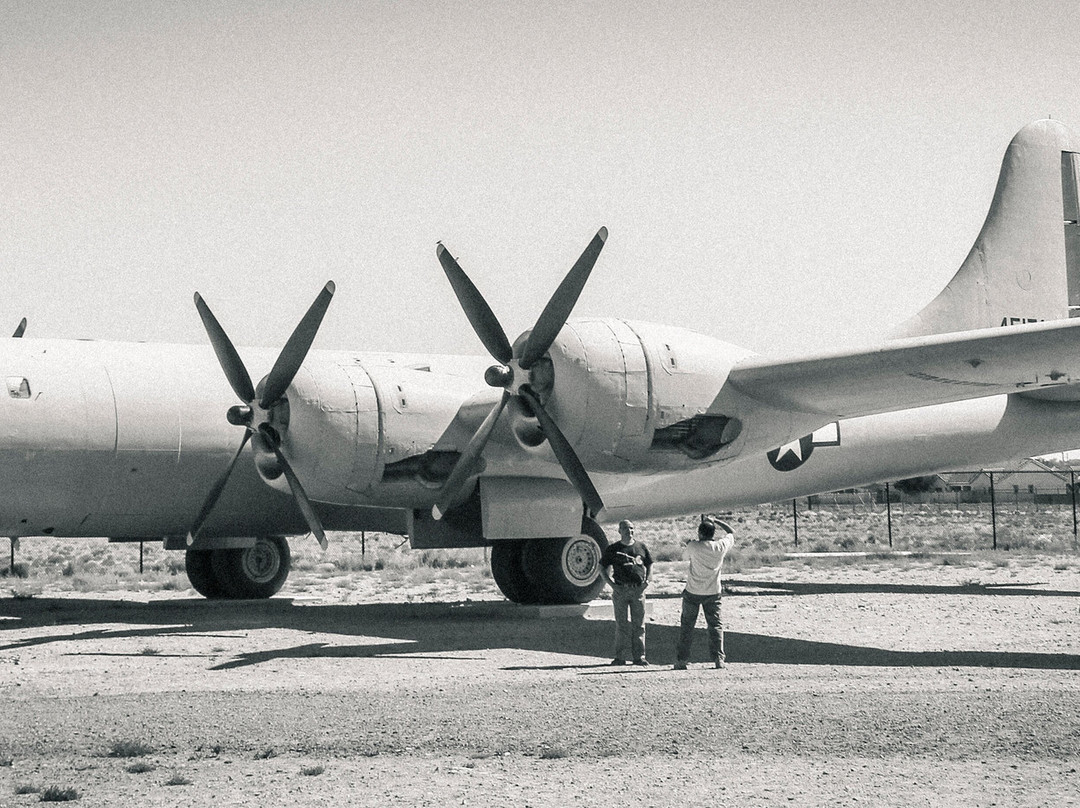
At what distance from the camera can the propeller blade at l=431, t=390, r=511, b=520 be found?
15.5 m

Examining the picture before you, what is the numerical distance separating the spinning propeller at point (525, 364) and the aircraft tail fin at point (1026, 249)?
903cm

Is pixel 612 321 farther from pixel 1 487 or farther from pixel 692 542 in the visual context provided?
pixel 1 487

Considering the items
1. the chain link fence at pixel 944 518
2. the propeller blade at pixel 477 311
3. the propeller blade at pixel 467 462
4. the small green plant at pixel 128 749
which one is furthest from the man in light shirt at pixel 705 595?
the chain link fence at pixel 944 518

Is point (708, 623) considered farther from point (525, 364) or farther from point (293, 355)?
point (293, 355)

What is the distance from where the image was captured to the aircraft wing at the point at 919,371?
1368 cm

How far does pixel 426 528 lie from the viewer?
696 inches

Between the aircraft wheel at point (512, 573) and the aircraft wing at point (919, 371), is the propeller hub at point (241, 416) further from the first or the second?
the aircraft wing at point (919, 371)

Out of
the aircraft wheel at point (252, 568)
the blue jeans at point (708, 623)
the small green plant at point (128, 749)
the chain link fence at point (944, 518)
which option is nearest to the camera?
the small green plant at point (128, 749)

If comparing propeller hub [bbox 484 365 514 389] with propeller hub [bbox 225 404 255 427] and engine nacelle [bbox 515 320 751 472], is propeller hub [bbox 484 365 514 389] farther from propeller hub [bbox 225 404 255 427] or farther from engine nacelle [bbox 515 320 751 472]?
propeller hub [bbox 225 404 255 427]

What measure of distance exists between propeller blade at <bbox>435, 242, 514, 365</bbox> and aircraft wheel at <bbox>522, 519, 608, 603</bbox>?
11.1ft

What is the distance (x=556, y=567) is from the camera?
58.2 feet

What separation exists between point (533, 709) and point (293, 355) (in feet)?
24.9

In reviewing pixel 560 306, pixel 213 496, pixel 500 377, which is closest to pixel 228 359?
pixel 213 496

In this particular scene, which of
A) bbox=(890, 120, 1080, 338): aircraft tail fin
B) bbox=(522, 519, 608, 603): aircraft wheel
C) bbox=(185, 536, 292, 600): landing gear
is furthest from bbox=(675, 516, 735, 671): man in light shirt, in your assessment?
bbox=(890, 120, 1080, 338): aircraft tail fin
